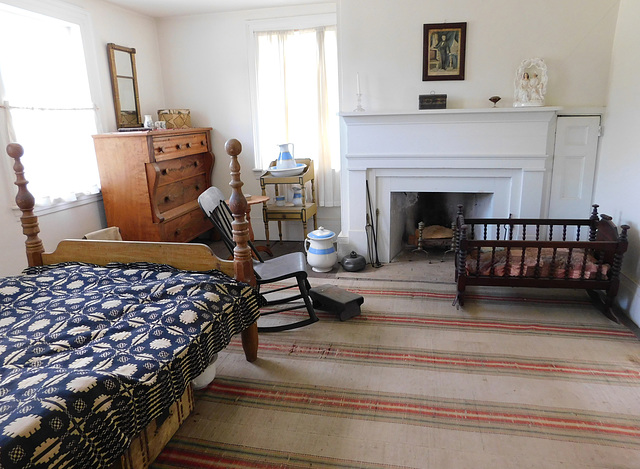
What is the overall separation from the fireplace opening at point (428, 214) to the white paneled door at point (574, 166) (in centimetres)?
63

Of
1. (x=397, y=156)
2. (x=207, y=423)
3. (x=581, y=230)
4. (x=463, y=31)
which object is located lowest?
(x=207, y=423)

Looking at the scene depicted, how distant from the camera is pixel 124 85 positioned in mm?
4328

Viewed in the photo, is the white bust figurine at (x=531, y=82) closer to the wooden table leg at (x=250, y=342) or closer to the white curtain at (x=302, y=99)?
the white curtain at (x=302, y=99)

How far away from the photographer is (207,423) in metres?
2.04

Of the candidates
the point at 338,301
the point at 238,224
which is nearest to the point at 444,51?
the point at 338,301

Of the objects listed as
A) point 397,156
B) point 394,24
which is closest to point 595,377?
point 397,156

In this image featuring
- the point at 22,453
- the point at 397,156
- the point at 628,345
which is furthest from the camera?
the point at 397,156

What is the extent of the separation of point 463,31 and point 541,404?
2835 mm

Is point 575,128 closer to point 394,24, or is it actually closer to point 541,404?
point 394,24

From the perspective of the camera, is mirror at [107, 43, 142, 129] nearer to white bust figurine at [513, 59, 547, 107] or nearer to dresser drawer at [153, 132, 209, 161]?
dresser drawer at [153, 132, 209, 161]

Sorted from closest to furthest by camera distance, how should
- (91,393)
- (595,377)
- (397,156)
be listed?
1. (91,393)
2. (595,377)
3. (397,156)

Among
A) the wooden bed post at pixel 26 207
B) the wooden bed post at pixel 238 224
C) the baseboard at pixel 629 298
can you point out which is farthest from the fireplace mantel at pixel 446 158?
the wooden bed post at pixel 26 207

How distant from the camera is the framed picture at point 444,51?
3.55 m

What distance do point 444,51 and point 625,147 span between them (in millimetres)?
1520
